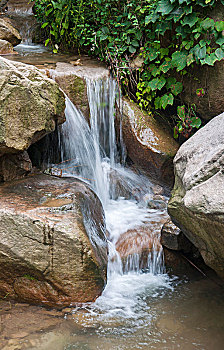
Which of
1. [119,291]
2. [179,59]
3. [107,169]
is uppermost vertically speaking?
[179,59]

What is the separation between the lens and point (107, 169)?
15.9 feet

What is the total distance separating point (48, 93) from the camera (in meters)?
3.47

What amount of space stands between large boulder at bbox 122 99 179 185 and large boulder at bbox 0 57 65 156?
1.53m

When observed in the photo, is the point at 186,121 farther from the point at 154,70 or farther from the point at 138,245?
the point at 138,245

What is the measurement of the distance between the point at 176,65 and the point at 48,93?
207 cm

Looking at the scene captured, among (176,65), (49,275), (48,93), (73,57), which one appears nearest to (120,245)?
(49,275)

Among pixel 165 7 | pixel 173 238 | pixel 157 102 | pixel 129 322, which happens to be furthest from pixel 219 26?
pixel 129 322

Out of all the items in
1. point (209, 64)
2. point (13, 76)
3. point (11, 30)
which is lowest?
point (13, 76)

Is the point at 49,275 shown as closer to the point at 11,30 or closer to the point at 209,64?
the point at 209,64

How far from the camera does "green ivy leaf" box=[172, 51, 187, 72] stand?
Result: 4.67m

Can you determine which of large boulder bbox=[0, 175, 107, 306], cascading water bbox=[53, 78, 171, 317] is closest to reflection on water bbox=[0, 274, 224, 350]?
large boulder bbox=[0, 175, 107, 306]

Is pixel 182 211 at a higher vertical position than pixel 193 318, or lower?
higher

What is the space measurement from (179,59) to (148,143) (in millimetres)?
1211

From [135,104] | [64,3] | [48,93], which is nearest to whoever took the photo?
[48,93]
